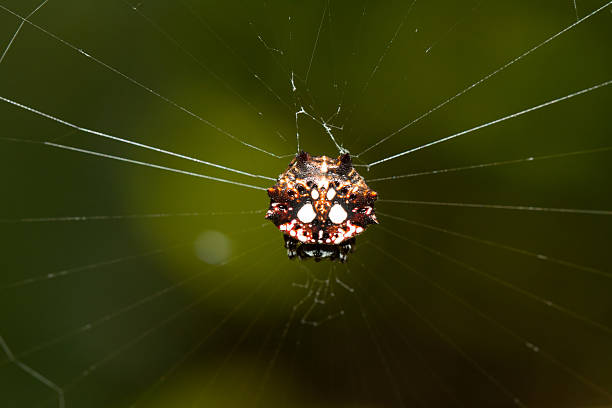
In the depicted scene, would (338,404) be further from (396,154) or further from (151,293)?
(396,154)

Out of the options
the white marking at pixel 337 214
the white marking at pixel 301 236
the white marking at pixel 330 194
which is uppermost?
the white marking at pixel 330 194

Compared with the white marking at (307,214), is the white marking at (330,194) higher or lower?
higher

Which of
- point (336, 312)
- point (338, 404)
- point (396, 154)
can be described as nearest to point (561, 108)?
point (396, 154)

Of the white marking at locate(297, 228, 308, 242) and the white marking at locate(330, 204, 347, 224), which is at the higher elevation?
the white marking at locate(330, 204, 347, 224)

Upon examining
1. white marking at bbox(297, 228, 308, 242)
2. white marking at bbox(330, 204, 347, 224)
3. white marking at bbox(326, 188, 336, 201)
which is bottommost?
white marking at bbox(297, 228, 308, 242)

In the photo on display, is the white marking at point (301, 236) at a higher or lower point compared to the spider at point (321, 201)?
lower
